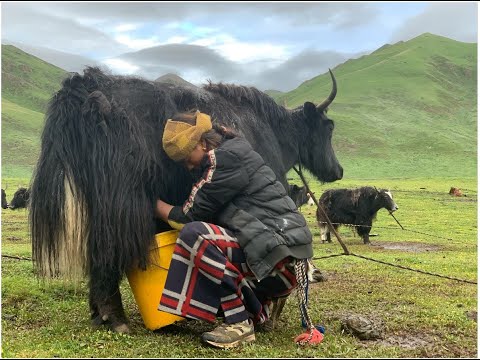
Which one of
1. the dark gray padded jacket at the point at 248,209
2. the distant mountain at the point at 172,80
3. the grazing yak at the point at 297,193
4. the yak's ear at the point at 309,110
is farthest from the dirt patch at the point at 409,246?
the dark gray padded jacket at the point at 248,209

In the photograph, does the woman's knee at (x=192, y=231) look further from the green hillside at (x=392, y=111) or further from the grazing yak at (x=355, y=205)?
the green hillside at (x=392, y=111)

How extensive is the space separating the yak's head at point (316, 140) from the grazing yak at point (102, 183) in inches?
81.3

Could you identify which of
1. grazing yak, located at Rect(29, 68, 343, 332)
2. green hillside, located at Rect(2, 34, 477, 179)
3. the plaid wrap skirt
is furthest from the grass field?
green hillside, located at Rect(2, 34, 477, 179)

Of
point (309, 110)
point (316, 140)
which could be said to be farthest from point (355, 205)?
point (309, 110)

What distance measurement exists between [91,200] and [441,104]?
70.1 metres

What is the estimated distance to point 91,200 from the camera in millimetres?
3432

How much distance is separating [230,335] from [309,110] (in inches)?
118

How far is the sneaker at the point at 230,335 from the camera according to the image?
3.21 metres

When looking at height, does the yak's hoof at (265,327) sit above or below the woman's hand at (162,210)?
below

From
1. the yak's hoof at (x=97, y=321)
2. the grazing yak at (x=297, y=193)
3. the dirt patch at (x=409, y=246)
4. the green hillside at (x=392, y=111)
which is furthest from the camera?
the green hillside at (x=392, y=111)

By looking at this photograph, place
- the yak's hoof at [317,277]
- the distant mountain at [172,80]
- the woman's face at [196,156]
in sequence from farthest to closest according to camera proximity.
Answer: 1. the yak's hoof at [317,277]
2. the distant mountain at [172,80]
3. the woman's face at [196,156]

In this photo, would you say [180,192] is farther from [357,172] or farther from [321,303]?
[357,172]

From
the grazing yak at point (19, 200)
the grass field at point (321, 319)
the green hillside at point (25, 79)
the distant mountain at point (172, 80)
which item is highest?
the green hillside at point (25, 79)

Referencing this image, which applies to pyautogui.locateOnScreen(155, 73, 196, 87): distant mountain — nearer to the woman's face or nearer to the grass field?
the woman's face
